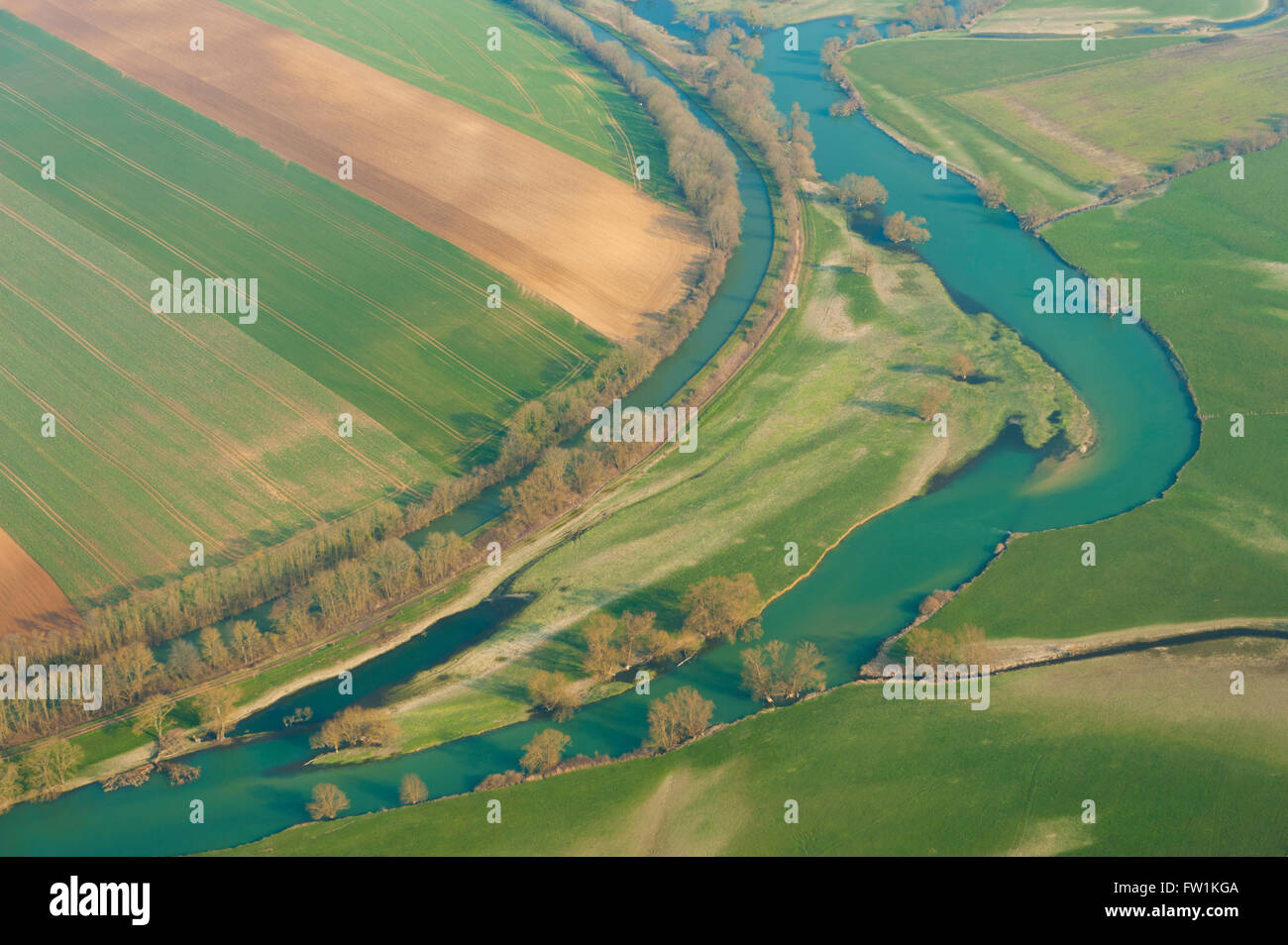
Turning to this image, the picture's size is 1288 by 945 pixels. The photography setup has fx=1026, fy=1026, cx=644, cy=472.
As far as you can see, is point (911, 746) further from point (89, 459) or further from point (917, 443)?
point (89, 459)

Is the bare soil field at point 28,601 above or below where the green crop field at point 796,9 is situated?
below

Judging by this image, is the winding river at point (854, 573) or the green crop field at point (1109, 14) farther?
the green crop field at point (1109, 14)

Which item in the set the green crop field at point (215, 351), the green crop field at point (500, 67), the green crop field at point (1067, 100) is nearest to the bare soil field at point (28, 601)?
the green crop field at point (215, 351)

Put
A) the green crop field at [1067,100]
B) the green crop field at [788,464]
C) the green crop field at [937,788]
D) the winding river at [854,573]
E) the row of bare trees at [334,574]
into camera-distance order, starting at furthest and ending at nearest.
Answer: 1. the green crop field at [1067,100]
2. the green crop field at [788,464]
3. the row of bare trees at [334,574]
4. the winding river at [854,573]
5. the green crop field at [937,788]

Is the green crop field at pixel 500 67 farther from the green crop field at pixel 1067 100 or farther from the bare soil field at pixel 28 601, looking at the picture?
the bare soil field at pixel 28 601

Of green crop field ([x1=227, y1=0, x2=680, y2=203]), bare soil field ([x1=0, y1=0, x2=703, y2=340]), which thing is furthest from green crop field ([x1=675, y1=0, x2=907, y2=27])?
bare soil field ([x1=0, y1=0, x2=703, y2=340])

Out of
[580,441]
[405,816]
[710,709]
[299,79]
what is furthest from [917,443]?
[299,79]

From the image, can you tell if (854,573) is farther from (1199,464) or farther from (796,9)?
(796,9)
